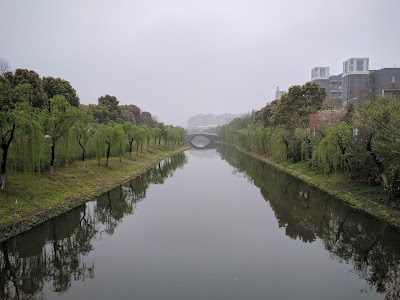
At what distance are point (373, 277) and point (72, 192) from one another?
19.1 meters

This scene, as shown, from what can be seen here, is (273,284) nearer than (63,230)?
Yes

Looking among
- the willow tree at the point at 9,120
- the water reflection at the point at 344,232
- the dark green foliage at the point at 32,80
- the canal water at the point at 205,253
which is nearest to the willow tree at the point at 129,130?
the dark green foliage at the point at 32,80

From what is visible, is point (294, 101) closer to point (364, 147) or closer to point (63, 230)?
point (364, 147)

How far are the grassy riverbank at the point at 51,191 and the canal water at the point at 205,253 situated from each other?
71 centimetres

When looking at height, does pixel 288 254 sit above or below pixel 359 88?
below

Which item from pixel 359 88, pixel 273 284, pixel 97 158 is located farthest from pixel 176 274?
pixel 359 88

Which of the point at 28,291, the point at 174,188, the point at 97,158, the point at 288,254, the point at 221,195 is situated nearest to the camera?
the point at 28,291

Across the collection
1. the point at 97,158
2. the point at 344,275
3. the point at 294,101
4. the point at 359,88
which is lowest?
the point at 344,275

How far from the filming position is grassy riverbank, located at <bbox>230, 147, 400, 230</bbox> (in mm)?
18766

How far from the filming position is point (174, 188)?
102ft

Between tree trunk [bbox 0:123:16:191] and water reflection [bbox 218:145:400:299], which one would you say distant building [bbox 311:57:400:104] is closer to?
water reflection [bbox 218:145:400:299]

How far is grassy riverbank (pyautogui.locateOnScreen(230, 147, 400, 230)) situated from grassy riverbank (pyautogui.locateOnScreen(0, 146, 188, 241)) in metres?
18.2

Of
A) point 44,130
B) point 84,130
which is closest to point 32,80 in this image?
point 84,130

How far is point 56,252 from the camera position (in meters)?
14.6
